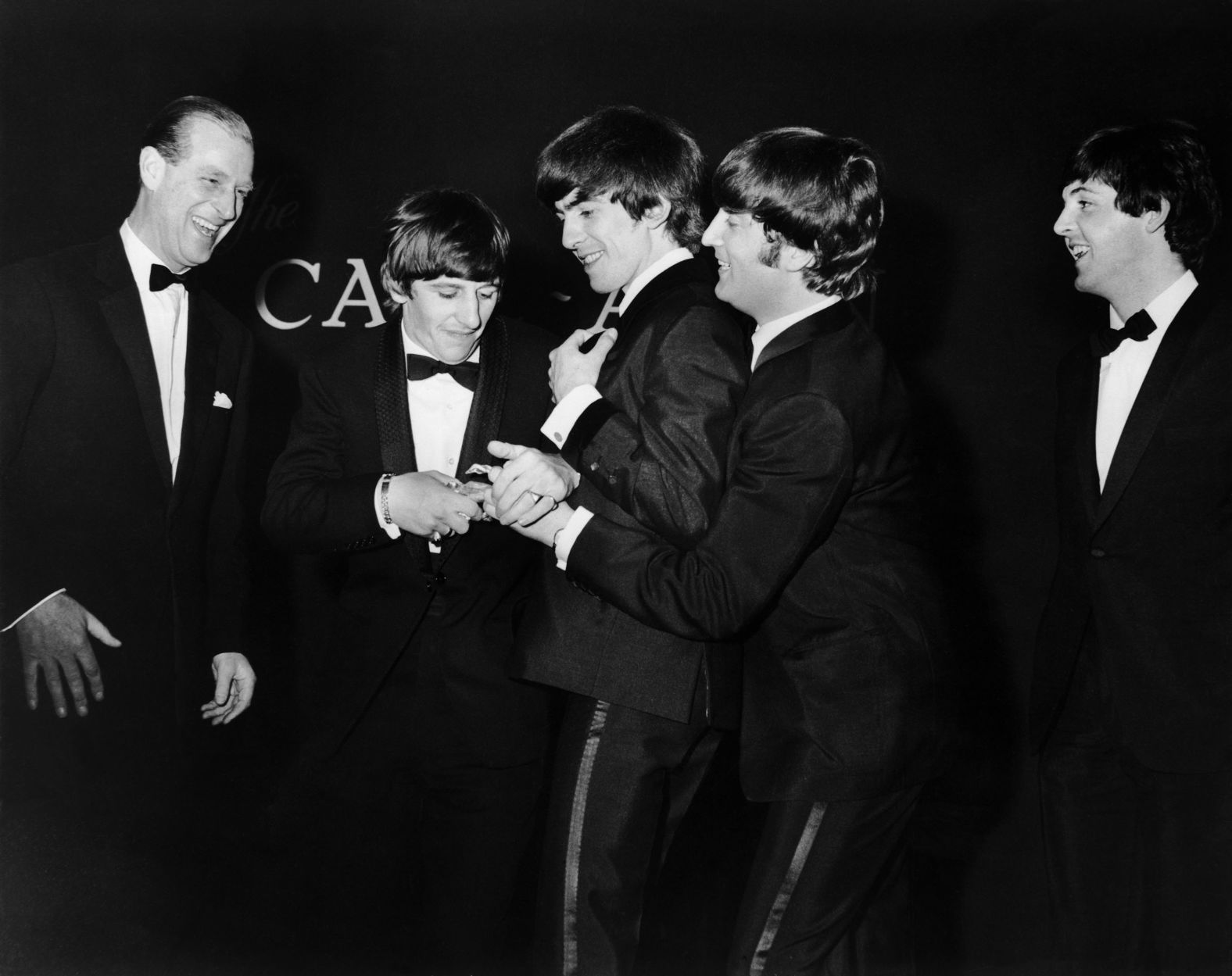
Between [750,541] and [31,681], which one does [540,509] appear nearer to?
[750,541]

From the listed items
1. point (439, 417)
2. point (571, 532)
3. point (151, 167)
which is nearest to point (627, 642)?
point (571, 532)

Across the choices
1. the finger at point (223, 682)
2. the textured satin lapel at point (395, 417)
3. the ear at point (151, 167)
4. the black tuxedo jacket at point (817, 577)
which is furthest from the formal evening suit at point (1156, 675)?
the ear at point (151, 167)

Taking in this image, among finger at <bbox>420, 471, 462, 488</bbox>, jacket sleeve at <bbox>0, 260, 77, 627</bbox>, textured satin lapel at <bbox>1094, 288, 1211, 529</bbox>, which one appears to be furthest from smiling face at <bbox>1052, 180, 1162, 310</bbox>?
jacket sleeve at <bbox>0, 260, 77, 627</bbox>

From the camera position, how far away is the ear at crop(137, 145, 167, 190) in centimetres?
267

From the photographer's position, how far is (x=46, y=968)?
2.62 meters

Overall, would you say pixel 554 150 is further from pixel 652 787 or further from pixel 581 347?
pixel 652 787

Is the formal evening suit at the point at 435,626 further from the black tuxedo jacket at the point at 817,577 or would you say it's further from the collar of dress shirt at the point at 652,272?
the black tuxedo jacket at the point at 817,577

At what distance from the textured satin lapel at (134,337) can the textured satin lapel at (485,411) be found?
0.70m

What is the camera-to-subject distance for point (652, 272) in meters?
2.19

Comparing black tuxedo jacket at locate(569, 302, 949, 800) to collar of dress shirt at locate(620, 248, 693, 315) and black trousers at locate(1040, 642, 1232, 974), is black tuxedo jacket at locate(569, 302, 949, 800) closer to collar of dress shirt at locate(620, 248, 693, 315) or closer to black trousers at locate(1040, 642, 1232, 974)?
collar of dress shirt at locate(620, 248, 693, 315)

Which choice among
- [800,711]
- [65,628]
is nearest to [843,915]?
[800,711]

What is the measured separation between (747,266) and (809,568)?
1.91ft

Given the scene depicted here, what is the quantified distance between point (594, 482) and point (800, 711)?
21.8 inches

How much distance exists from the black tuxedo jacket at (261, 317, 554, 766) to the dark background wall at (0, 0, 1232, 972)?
9.1 inches
